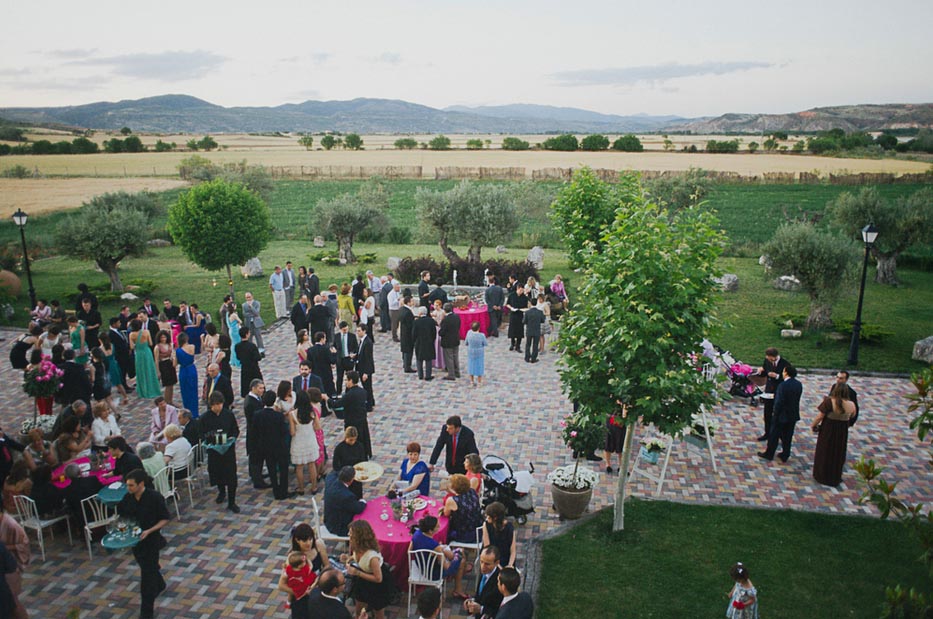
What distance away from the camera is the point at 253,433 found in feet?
30.5

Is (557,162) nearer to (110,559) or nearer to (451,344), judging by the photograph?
(451,344)

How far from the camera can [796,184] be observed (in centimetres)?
Answer: 5628

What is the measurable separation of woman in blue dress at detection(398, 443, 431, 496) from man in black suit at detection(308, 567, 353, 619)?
273 centimetres

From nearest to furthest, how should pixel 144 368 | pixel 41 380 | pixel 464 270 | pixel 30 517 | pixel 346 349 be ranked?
1. pixel 30 517
2. pixel 41 380
3. pixel 346 349
4. pixel 144 368
5. pixel 464 270

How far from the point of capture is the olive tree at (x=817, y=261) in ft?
56.1

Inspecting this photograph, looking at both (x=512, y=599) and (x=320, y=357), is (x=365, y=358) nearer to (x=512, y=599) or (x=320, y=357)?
(x=320, y=357)

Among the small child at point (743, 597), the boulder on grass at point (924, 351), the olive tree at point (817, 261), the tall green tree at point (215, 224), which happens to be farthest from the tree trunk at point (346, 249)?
the small child at point (743, 597)

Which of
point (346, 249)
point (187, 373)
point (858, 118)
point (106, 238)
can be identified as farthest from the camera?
point (858, 118)

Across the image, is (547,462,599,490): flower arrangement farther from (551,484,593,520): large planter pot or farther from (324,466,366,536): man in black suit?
(324,466,366,536): man in black suit

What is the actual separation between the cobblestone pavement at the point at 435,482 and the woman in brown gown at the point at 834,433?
0.95 ft

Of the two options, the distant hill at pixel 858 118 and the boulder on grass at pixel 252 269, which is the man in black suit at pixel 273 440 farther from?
the distant hill at pixel 858 118

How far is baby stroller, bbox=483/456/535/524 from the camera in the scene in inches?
337

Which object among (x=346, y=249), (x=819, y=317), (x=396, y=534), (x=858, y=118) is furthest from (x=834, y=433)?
(x=858, y=118)

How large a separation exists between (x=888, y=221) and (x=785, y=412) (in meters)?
17.7
